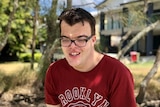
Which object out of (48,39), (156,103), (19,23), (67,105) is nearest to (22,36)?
(19,23)

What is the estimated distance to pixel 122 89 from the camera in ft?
6.64

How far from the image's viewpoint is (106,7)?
9375mm

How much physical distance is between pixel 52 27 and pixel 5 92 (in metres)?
2.36

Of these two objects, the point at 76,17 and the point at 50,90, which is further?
the point at 50,90

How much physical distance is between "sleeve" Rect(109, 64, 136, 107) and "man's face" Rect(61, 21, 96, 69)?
0.21 m

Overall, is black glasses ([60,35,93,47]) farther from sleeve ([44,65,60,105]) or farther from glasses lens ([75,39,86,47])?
sleeve ([44,65,60,105])

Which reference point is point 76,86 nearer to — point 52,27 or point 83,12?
point 83,12

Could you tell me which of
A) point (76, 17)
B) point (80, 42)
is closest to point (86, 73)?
point (80, 42)

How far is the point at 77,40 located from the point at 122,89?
0.38m

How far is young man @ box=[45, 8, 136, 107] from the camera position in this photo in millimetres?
2016

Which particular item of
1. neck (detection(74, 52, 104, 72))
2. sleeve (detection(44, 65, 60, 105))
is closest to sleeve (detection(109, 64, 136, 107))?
neck (detection(74, 52, 104, 72))

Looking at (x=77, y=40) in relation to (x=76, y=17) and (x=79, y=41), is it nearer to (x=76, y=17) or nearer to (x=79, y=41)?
(x=79, y=41)

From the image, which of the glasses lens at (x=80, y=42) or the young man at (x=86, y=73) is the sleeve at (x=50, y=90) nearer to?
the young man at (x=86, y=73)

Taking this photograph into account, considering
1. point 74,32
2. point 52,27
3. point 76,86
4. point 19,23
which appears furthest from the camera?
point 19,23
